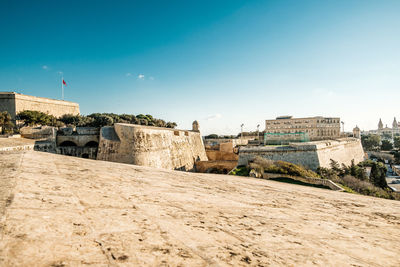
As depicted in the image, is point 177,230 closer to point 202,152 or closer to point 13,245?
point 13,245

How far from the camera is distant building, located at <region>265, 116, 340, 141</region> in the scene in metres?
57.5

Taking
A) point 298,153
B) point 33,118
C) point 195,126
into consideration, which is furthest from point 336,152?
point 33,118

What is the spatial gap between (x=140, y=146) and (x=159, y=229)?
1547 cm

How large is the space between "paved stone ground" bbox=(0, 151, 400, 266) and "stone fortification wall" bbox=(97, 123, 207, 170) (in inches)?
538

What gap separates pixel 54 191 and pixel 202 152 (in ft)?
88.3

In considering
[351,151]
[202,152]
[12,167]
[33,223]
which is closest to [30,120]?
[202,152]

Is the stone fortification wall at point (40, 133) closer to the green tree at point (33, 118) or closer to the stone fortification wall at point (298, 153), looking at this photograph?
the green tree at point (33, 118)

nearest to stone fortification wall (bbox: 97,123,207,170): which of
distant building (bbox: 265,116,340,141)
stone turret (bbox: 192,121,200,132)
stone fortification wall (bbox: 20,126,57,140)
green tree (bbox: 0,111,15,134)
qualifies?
stone fortification wall (bbox: 20,126,57,140)

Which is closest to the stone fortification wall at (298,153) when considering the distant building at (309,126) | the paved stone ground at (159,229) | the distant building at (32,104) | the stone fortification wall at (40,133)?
the paved stone ground at (159,229)

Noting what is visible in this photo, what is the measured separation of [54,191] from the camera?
1979 mm

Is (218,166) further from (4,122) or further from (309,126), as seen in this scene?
(309,126)

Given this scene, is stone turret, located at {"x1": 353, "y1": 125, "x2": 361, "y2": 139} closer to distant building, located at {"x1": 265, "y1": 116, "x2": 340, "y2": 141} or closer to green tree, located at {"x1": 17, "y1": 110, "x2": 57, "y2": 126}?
distant building, located at {"x1": 265, "y1": 116, "x2": 340, "y2": 141}

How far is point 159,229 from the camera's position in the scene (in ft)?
5.19

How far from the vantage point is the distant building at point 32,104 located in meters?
34.7
